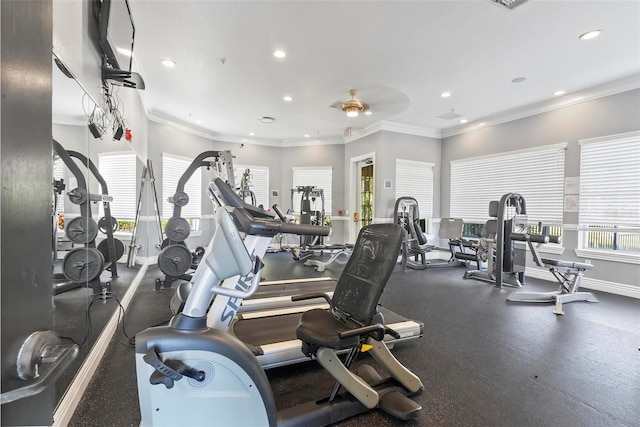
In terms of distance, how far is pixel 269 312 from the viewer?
8.63 feet

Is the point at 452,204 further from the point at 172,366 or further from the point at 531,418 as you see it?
the point at 172,366

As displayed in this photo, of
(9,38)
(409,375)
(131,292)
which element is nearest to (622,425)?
(409,375)

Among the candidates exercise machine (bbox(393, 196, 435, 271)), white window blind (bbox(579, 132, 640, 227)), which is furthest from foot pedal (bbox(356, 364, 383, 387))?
white window blind (bbox(579, 132, 640, 227))

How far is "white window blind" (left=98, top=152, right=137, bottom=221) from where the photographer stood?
2.74 m

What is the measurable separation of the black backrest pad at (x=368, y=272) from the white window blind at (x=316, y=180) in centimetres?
577

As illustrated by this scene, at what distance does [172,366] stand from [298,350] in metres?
Answer: 1.01

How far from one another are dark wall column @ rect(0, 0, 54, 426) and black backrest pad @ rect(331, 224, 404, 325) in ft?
4.39

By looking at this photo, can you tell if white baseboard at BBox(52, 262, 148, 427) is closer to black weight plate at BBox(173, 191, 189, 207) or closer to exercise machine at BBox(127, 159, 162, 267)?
exercise machine at BBox(127, 159, 162, 267)

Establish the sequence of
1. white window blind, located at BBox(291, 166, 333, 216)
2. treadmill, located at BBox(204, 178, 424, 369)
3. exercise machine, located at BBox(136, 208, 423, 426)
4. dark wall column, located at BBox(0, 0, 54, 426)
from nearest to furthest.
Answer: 1. dark wall column, located at BBox(0, 0, 54, 426)
2. exercise machine, located at BBox(136, 208, 423, 426)
3. treadmill, located at BBox(204, 178, 424, 369)
4. white window blind, located at BBox(291, 166, 333, 216)

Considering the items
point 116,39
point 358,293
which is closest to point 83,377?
point 358,293

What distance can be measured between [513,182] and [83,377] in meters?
6.50

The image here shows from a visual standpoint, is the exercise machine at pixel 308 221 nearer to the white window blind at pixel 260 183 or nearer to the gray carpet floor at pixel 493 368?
the white window blind at pixel 260 183

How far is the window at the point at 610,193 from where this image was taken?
3938 mm

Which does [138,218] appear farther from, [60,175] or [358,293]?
[358,293]
